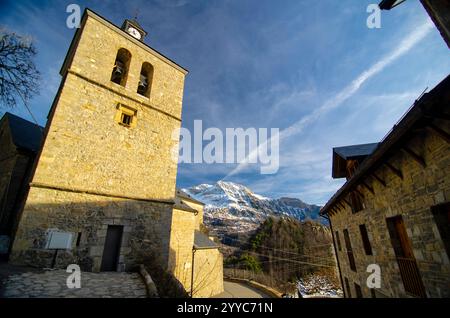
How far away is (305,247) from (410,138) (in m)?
39.0

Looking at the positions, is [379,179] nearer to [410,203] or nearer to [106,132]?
[410,203]

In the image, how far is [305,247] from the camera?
1480 inches

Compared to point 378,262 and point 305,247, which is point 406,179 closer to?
point 378,262

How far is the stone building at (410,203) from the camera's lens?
138 inches

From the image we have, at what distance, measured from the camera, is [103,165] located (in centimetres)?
687

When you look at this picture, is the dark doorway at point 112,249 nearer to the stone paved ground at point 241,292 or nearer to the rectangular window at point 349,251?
the rectangular window at point 349,251

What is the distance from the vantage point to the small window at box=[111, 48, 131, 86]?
8.49m

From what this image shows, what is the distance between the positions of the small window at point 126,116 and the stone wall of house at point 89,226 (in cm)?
289

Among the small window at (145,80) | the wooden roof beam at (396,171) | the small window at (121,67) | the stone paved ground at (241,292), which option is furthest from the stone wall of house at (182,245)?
the wooden roof beam at (396,171)

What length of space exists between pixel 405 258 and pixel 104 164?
8932 millimetres

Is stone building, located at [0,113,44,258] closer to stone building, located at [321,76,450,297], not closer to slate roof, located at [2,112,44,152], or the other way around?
slate roof, located at [2,112,44,152]

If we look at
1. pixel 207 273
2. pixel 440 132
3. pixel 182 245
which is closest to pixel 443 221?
pixel 440 132
